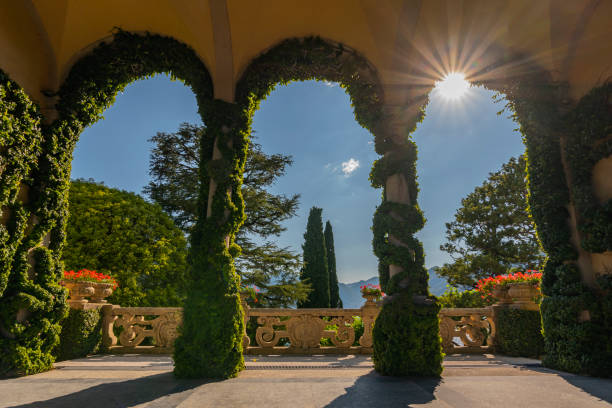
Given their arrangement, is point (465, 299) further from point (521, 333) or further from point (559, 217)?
point (559, 217)

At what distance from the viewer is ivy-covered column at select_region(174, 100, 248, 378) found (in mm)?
4203

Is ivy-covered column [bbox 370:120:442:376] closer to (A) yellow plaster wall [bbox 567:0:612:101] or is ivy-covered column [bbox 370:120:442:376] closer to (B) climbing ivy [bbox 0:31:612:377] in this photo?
(B) climbing ivy [bbox 0:31:612:377]

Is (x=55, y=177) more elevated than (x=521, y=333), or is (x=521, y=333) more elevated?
(x=55, y=177)

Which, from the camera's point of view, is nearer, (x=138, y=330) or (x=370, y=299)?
(x=138, y=330)

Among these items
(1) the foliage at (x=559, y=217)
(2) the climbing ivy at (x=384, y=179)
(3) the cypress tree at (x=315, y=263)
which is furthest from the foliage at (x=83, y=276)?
(3) the cypress tree at (x=315, y=263)

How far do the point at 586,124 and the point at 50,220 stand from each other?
8986 millimetres

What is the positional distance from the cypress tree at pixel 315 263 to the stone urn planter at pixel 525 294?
11653mm

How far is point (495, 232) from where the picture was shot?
1823 cm

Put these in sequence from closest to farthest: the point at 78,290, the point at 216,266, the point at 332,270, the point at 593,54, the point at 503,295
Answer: the point at 216,266 < the point at 593,54 < the point at 78,290 < the point at 503,295 < the point at 332,270

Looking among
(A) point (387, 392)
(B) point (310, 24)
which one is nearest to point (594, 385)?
(A) point (387, 392)

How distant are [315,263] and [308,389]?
15.1m

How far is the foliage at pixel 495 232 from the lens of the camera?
56.2 feet

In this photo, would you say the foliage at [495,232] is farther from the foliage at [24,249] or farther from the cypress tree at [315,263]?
the foliage at [24,249]

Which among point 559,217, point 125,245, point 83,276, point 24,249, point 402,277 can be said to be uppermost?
point 125,245
